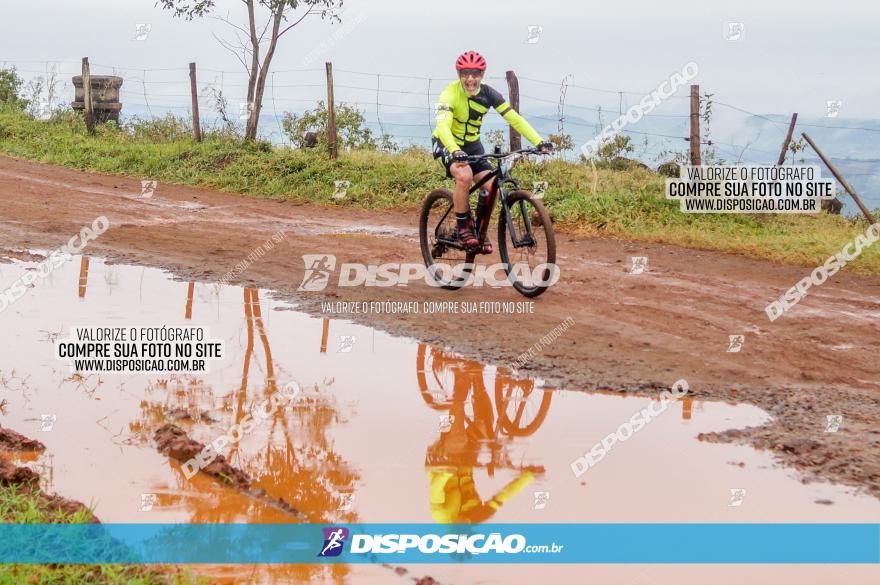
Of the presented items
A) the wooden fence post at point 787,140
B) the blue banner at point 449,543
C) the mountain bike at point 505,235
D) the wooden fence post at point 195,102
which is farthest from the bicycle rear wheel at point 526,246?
the wooden fence post at point 195,102

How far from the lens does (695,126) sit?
1438 centimetres

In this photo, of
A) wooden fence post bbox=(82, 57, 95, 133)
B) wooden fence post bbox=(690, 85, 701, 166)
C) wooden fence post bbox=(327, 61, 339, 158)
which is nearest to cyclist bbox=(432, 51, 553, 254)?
wooden fence post bbox=(690, 85, 701, 166)

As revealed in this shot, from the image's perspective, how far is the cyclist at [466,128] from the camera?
905 centimetres

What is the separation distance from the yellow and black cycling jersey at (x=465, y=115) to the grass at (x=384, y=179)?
4048 mm

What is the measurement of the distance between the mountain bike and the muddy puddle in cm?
200

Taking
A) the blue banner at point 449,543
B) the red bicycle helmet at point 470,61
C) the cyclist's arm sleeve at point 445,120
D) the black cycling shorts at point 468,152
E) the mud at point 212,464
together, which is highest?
the red bicycle helmet at point 470,61

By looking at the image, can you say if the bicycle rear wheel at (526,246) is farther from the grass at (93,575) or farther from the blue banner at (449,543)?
the grass at (93,575)

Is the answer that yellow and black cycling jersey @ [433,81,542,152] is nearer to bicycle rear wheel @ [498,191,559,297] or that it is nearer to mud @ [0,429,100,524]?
bicycle rear wheel @ [498,191,559,297]

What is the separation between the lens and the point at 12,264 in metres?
10.3

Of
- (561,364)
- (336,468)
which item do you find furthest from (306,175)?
(336,468)

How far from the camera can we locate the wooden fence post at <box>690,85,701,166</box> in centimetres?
1427

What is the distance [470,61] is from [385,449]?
483cm

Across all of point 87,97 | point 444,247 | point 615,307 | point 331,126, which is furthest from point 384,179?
point 87,97

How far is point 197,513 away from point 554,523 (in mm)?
1679
